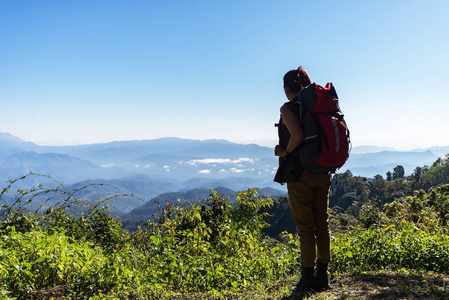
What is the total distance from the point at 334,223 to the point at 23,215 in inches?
219

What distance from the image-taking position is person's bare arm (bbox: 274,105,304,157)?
9.20 ft

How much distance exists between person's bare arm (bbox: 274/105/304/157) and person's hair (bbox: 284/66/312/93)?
322 millimetres

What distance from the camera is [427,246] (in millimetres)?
3664

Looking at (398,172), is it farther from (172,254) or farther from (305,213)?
(172,254)

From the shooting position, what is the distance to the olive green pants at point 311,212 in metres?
2.89

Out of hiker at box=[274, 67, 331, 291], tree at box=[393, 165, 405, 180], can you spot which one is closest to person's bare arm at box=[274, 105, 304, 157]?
hiker at box=[274, 67, 331, 291]

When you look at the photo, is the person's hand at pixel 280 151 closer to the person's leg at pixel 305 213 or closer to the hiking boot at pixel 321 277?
the person's leg at pixel 305 213

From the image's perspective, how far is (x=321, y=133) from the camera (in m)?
2.76

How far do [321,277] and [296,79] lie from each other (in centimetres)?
218

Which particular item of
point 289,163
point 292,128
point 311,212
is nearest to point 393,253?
point 311,212

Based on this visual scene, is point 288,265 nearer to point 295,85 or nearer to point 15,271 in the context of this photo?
point 295,85

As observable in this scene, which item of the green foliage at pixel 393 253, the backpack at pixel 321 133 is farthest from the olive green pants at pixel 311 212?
the green foliage at pixel 393 253

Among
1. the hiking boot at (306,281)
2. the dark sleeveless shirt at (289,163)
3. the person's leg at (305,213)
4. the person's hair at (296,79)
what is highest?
the person's hair at (296,79)

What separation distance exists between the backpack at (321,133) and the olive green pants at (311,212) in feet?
0.56
